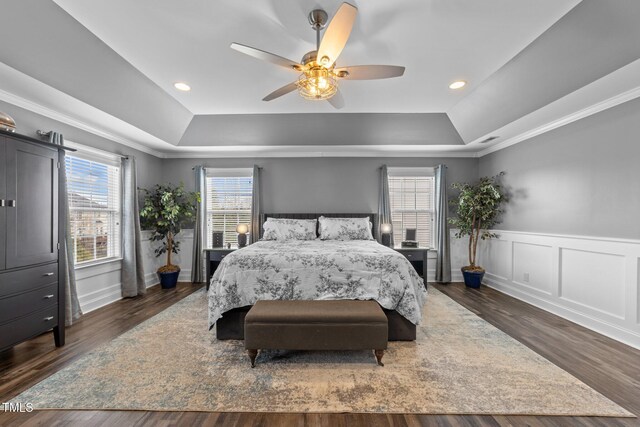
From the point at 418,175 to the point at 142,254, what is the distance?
17.2 ft

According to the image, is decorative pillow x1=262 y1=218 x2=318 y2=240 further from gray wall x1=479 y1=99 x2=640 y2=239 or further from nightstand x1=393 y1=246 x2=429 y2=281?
gray wall x1=479 y1=99 x2=640 y2=239

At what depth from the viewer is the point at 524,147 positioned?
420cm

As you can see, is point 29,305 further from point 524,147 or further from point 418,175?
point 524,147

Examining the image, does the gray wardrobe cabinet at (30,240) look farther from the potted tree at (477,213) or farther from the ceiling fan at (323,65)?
the potted tree at (477,213)

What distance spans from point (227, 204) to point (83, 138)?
2.36 meters

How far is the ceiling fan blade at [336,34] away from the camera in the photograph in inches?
64.6

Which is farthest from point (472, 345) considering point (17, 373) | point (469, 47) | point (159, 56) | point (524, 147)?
point (159, 56)

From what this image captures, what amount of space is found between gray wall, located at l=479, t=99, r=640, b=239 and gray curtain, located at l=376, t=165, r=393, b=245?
77.4 inches

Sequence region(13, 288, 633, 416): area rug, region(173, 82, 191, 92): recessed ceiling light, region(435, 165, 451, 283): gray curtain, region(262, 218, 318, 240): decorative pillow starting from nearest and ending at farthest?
region(13, 288, 633, 416): area rug < region(173, 82, 191, 92): recessed ceiling light < region(262, 218, 318, 240): decorative pillow < region(435, 165, 451, 283): gray curtain

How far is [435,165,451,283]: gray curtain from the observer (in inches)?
200

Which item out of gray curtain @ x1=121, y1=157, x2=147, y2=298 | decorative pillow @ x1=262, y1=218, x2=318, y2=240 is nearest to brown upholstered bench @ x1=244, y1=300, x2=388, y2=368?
decorative pillow @ x1=262, y1=218, x2=318, y2=240

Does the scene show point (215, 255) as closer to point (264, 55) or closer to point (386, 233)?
point (386, 233)

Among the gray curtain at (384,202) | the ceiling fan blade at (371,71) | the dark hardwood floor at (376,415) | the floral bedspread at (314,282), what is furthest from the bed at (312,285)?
the gray curtain at (384,202)

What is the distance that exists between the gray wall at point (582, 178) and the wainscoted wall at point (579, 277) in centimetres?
16
